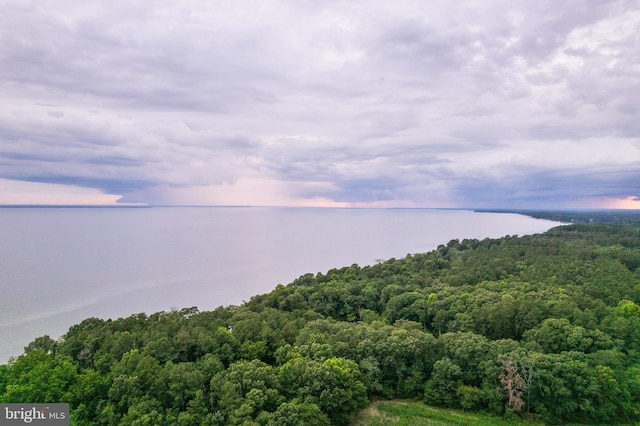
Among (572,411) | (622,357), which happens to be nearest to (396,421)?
(572,411)

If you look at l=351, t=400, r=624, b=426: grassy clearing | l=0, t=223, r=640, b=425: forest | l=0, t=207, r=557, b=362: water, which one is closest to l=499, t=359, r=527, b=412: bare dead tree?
l=0, t=223, r=640, b=425: forest

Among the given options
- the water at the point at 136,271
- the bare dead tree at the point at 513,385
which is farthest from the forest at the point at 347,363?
the water at the point at 136,271

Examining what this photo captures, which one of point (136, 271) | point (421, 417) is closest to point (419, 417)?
point (421, 417)

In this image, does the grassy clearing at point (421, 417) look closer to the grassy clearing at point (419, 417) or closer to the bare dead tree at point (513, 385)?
the grassy clearing at point (419, 417)

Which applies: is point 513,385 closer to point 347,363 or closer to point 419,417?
point 419,417

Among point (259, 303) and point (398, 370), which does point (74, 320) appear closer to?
point (259, 303)

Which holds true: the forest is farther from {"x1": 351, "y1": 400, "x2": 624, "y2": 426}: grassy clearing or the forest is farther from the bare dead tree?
{"x1": 351, "y1": 400, "x2": 624, "y2": 426}: grassy clearing
